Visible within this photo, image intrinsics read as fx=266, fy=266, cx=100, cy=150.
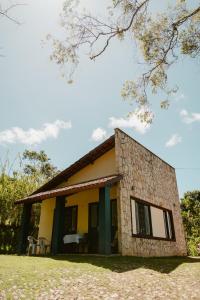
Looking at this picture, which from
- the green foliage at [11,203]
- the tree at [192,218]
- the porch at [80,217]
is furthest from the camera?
the tree at [192,218]

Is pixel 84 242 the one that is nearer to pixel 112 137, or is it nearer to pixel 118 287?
pixel 112 137

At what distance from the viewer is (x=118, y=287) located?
18.6 feet

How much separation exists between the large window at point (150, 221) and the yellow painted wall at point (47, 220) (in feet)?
18.7

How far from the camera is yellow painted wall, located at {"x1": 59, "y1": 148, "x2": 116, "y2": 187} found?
44.9 ft

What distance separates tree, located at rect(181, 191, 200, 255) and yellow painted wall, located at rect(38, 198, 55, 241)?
945 centimetres

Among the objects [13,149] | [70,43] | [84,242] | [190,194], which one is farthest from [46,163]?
[70,43]

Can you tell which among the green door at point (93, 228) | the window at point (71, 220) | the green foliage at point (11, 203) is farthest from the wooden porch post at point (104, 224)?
the green foliage at point (11, 203)

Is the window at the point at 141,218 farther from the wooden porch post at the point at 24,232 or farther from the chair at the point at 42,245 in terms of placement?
the wooden porch post at the point at 24,232

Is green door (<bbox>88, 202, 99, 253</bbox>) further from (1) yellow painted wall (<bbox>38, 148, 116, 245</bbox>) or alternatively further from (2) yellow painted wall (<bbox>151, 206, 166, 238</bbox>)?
(2) yellow painted wall (<bbox>151, 206, 166, 238</bbox>)

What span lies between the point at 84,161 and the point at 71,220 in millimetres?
3412

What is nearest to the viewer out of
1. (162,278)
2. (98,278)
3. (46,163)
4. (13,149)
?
(98,278)

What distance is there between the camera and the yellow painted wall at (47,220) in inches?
608

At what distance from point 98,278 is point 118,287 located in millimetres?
809

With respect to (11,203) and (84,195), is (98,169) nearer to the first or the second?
(84,195)
